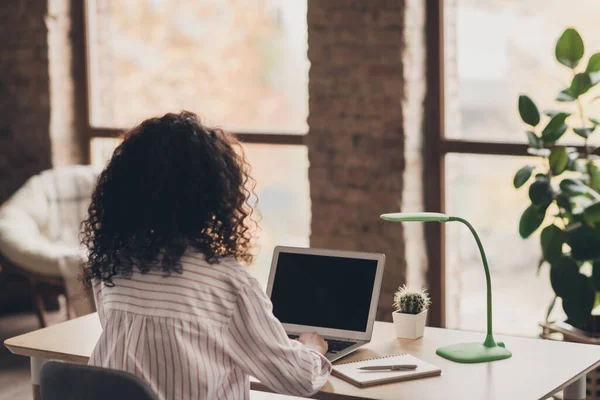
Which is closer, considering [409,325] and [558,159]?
[409,325]

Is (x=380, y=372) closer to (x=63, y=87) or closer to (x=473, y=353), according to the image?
(x=473, y=353)

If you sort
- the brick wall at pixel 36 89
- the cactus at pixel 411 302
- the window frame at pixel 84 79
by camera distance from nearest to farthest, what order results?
1. the cactus at pixel 411 302
2. the brick wall at pixel 36 89
3. the window frame at pixel 84 79

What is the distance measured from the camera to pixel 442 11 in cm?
415

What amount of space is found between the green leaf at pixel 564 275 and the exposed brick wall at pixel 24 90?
10.1ft

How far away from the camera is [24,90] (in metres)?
5.34

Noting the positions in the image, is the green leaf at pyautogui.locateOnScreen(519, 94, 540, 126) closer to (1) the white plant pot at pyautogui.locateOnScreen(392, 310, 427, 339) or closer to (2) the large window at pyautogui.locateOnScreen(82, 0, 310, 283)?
(1) the white plant pot at pyautogui.locateOnScreen(392, 310, 427, 339)

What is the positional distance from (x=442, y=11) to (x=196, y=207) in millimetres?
2470

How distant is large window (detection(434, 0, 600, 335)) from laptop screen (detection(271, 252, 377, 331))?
5.39 ft

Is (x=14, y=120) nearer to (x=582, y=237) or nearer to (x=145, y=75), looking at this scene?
(x=145, y=75)

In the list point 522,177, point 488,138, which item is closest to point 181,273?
point 522,177

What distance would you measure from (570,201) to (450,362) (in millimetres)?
1149

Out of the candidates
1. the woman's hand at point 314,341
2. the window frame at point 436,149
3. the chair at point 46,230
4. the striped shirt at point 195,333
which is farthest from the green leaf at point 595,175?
the chair at point 46,230

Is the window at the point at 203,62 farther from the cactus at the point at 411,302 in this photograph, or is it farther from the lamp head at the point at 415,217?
the lamp head at the point at 415,217

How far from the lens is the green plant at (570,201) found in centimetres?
332
